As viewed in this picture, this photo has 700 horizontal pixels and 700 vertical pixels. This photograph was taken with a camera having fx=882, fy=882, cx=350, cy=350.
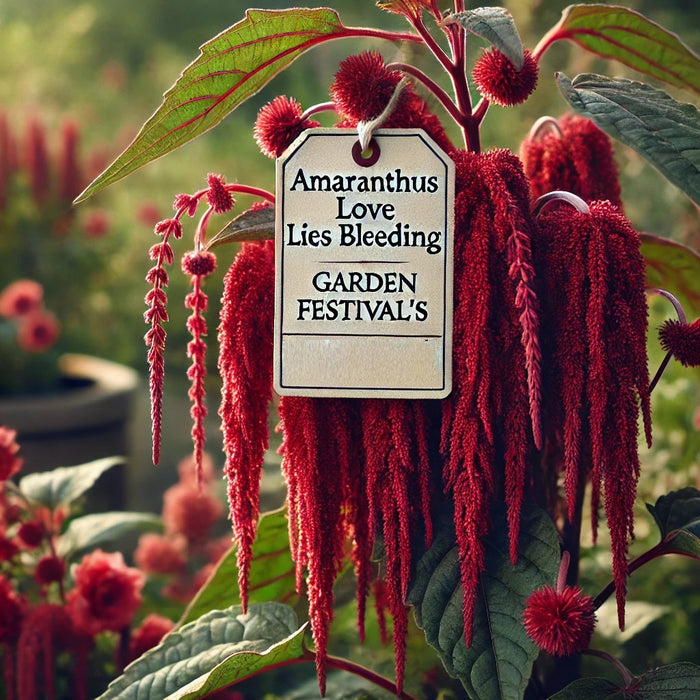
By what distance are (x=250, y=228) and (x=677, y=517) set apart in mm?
307

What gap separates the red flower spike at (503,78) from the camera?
17.2 inches

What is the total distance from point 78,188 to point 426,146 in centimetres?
168

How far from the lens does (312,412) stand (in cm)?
46

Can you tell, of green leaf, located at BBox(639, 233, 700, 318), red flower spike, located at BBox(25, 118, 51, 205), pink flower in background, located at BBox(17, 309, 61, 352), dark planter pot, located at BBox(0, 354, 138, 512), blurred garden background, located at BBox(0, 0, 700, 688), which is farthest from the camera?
red flower spike, located at BBox(25, 118, 51, 205)

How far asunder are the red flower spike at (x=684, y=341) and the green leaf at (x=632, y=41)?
17 cm

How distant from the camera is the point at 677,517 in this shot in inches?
21.0

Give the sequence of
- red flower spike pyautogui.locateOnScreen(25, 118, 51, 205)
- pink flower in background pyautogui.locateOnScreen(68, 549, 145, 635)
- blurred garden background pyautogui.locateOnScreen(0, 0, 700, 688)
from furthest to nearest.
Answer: red flower spike pyautogui.locateOnScreen(25, 118, 51, 205) → blurred garden background pyautogui.locateOnScreen(0, 0, 700, 688) → pink flower in background pyautogui.locateOnScreen(68, 549, 145, 635)

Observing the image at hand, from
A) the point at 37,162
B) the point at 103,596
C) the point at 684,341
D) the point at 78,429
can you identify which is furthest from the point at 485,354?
the point at 37,162

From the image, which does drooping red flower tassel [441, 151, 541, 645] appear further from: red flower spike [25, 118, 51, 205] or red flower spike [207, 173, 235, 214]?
red flower spike [25, 118, 51, 205]

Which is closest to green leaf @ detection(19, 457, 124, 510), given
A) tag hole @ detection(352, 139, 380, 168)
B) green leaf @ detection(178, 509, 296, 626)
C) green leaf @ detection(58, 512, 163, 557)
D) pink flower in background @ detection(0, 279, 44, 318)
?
green leaf @ detection(58, 512, 163, 557)

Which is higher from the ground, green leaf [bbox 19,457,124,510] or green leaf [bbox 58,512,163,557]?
green leaf [bbox 19,457,124,510]

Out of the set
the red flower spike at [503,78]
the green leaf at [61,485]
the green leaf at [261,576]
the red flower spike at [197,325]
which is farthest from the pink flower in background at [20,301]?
the red flower spike at [503,78]

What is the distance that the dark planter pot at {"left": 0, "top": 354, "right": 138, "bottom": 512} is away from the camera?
1421mm

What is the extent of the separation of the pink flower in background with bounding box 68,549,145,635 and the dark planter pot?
0.62m
